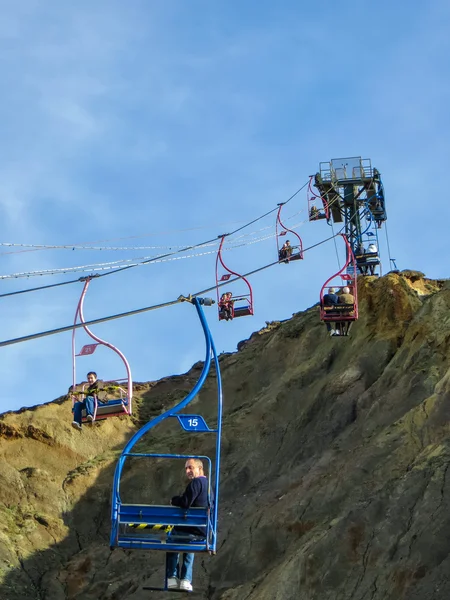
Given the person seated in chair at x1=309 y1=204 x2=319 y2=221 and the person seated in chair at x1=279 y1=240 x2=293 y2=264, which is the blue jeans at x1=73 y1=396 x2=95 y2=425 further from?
the person seated in chair at x1=309 y1=204 x2=319 y2=221

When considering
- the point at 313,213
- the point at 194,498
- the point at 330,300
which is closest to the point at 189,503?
the point at 194,498

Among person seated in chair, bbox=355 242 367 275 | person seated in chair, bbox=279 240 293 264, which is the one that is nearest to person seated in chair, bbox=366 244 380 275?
person seated in chair, bbox=355 242 367 275

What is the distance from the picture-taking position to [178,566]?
63.9 ft

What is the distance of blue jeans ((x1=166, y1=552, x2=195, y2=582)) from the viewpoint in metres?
19.1

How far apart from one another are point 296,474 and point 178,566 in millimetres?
11632

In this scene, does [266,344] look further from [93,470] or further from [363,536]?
[363,536]

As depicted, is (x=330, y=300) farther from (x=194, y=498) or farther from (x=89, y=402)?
(x=194, y=498)

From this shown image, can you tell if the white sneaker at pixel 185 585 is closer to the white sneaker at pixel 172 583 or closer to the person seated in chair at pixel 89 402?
the white sneaker at pixel 172 583

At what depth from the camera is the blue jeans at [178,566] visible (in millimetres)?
19109

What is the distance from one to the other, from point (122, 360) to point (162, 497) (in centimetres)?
1131

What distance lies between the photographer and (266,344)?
39.8 metres

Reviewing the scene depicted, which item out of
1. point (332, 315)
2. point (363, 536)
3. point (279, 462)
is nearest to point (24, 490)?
point (279, 462)

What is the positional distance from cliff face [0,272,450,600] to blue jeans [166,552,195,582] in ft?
16.5

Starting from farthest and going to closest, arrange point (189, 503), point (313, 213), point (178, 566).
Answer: point (313, 213), point (178, 566), point (189, 503)
